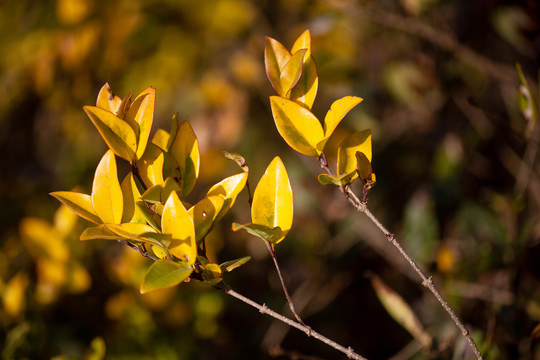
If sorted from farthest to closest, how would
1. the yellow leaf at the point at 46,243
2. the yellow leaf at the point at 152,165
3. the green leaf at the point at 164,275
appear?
the yellow leaf at the point at 46,243 < the yellow leaf at the point at 152,165 < the green leaf at the point at 164,275

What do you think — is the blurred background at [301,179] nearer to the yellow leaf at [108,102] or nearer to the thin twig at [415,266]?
the thin twig at [415,266]

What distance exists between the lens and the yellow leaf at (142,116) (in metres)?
0.48

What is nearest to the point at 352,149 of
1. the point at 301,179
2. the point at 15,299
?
the point at 15,299

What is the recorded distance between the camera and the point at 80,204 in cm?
50

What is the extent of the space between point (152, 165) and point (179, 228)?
97 millimetres

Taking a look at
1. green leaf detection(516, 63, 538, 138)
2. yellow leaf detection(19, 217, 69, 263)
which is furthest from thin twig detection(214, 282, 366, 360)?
yellow leaf detection(19, 217, 69, 263)

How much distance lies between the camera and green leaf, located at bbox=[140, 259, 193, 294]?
402 millimetres

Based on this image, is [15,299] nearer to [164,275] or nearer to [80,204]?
[80,204]

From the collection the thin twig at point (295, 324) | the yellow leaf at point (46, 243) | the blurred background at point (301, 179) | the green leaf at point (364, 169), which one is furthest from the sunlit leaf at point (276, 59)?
the yellow leaf at point (46, 243)

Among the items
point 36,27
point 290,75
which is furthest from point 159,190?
point 36,27

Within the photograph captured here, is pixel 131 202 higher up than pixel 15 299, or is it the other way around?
pixel 131 202

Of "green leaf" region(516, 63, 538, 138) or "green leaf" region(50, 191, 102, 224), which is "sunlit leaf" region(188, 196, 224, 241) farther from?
"green leaf" region(516, 63, 538, 138)

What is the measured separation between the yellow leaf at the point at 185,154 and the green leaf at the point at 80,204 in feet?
0.31

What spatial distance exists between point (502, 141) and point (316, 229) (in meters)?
0.56
